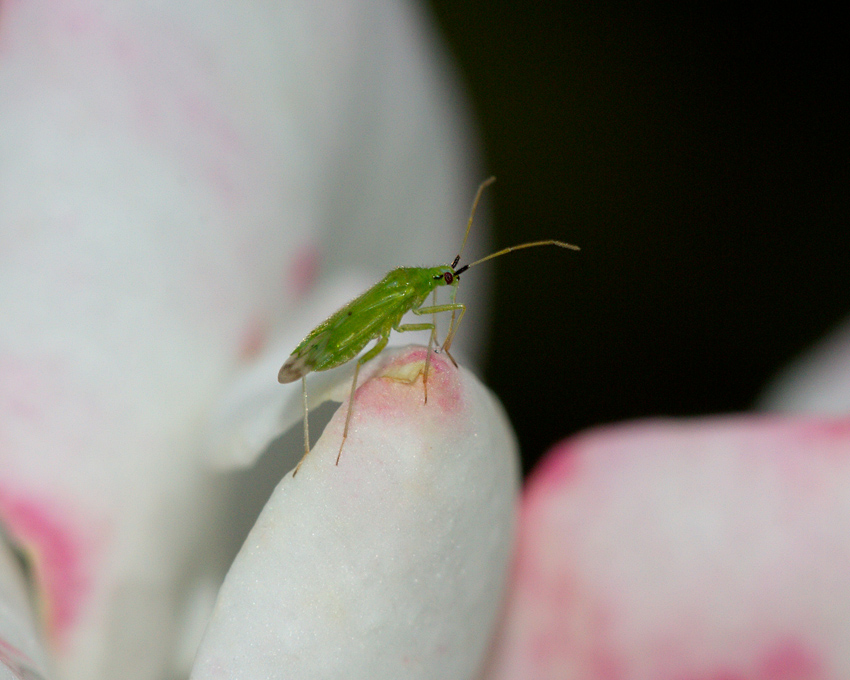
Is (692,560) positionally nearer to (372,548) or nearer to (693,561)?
(693,561)

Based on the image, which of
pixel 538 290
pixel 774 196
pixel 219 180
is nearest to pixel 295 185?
pixel 219 180

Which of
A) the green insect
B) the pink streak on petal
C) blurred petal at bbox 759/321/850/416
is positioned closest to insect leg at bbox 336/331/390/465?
the green insect

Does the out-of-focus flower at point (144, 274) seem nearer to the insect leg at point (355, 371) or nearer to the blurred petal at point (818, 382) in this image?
the insect leg at point (355, 371)

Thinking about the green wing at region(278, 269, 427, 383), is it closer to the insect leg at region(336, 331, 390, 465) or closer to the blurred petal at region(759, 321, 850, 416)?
the insect leg at region(336, 331, 390, 465)

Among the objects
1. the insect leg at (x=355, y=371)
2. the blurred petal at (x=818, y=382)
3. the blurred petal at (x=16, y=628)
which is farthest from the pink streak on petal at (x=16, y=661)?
the blurred petal at (x=818, y=382)

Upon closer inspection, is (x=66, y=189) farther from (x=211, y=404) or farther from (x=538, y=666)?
(x=538, y=666)
